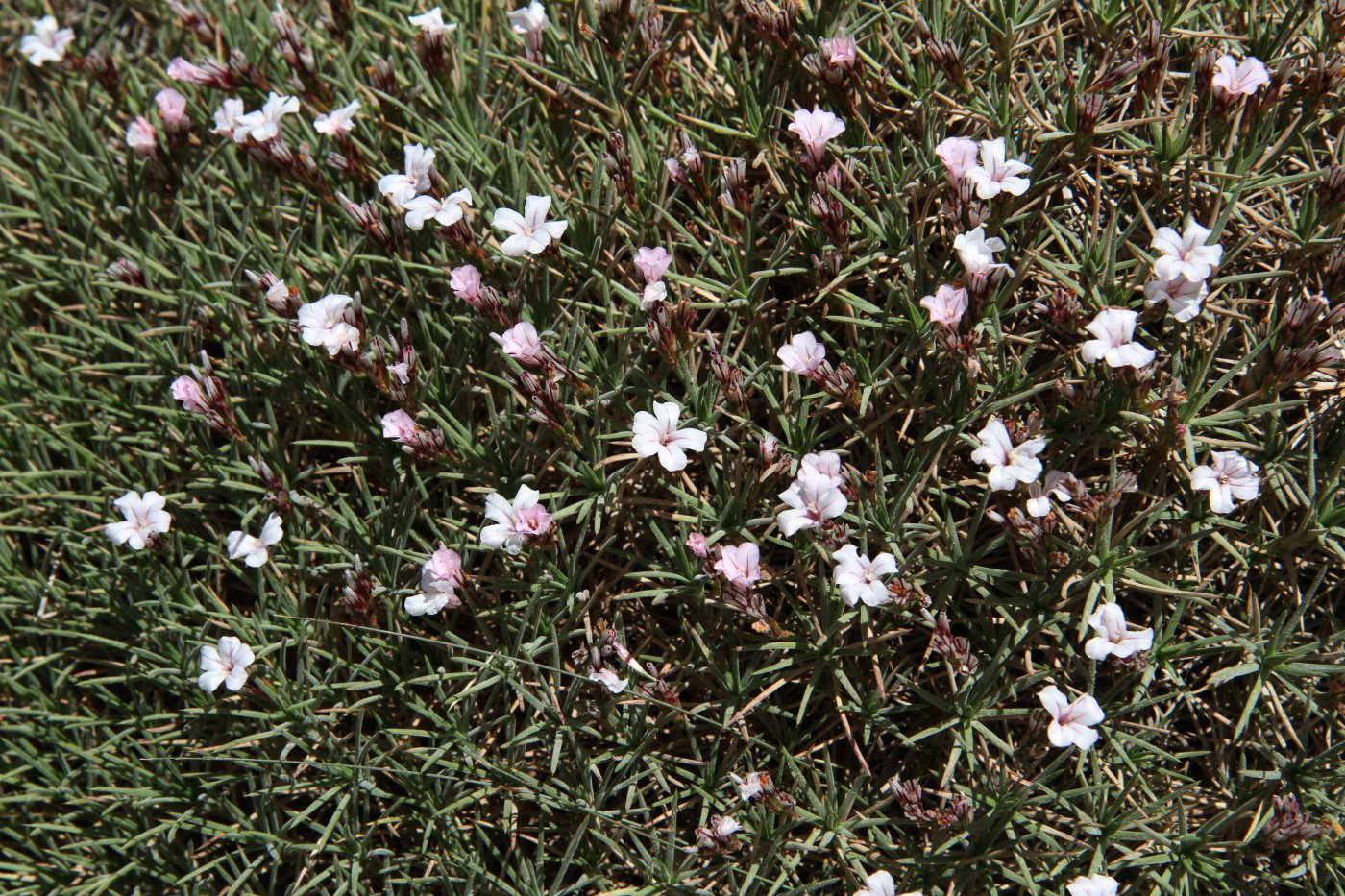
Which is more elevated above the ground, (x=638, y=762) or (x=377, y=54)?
(x=377, y=54)

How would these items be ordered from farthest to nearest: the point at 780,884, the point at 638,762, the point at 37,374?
the point at 37,374
the point at 638,762
the point at 780,884

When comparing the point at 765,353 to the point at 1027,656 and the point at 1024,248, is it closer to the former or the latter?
the point at 1024,248

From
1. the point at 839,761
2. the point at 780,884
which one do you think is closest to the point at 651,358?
the point at 839,761

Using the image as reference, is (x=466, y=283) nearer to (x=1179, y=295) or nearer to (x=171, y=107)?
(x=171, y=107)

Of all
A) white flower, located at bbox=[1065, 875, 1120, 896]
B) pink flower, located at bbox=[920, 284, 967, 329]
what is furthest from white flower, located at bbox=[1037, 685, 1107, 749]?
pink flower, located at bbox=[920, 284, 967, 329]

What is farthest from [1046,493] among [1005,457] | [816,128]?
[816,128]

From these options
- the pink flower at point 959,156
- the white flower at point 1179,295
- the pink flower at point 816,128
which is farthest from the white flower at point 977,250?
the pink flower at point 816,128
